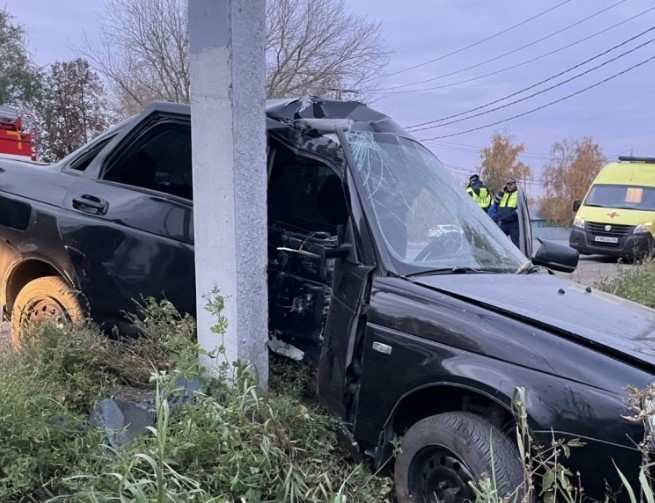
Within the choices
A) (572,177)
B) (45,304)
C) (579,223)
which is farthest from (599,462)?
(572,177)

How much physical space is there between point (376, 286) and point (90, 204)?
2.17 metres

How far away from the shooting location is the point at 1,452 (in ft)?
8.16

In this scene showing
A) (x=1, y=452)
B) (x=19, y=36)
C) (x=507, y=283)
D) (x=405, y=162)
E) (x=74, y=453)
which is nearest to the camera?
(x=1, y=452)

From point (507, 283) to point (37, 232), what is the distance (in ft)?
10.1

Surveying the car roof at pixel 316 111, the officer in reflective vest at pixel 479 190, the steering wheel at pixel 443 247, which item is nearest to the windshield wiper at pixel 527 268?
the steering wheel at pixel 443 247

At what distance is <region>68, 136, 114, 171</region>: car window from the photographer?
434cm

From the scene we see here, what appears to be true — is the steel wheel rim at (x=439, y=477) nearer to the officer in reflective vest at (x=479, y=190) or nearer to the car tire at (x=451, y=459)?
the car tire at (x=451, y=459)

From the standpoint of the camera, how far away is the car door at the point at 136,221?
387 cm

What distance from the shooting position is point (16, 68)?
28531mm

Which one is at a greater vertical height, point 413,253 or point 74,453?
point 413,253

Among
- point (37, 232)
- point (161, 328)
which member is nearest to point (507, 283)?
point (161, 328)

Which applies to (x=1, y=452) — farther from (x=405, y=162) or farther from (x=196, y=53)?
(x=405, y=162)

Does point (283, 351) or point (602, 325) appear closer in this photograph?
point (602, 325)

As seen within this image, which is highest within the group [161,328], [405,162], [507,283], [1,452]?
[405,162]
